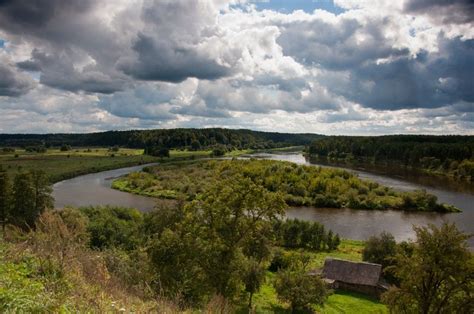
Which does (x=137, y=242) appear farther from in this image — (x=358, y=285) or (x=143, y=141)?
(x=143, y=141)

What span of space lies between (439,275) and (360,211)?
50.2m

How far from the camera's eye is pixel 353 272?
34.6m

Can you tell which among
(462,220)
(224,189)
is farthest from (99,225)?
(462,220)

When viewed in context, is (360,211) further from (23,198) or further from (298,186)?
(23,198)

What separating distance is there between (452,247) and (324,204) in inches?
2120

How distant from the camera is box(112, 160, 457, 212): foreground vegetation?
226 ft

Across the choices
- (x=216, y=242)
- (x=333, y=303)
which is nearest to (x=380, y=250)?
(x=333, y=303)

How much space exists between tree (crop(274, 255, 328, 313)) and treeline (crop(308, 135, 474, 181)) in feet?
293

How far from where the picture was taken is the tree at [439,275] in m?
18.6

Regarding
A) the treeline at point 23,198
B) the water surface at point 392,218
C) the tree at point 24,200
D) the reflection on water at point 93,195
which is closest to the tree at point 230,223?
the treeline at point 23,198

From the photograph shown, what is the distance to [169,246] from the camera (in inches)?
840

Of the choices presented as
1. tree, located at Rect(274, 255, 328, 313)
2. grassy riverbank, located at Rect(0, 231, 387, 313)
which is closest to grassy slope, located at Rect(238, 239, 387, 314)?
tree, located at Rect(274, 255, 328, 313)

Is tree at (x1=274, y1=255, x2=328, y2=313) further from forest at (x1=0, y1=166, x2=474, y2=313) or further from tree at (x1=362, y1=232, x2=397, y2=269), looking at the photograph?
tree at (x1=362, y1=232, x2=397, y2=269)

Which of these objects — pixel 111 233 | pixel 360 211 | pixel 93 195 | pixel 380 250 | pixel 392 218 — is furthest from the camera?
pixel 93 195
